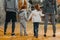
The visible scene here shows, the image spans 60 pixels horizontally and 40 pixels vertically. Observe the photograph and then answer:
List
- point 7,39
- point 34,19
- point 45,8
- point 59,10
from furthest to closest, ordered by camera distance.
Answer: point 59,10, point 45,8, point 34,19, point 7,39

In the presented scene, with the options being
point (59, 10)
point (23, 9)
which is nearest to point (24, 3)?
point (23, 9)

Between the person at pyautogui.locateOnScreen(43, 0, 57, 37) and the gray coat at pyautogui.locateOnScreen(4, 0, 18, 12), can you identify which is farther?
the person at pyautogui.locateOnScreen(43, 0, 57, 37)

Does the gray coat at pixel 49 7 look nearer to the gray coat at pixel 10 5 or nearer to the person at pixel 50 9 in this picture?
the person at pixel 50 9

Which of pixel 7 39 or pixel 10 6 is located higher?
pixel 10 6

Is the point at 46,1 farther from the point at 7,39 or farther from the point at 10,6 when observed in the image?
the point at 7,39

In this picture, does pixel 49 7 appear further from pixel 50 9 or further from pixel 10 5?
pixel 10 5

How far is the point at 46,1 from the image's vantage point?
456 inches

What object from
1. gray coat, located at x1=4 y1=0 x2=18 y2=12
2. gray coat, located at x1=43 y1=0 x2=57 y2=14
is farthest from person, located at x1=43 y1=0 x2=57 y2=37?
gray coat, located at x1=4 y1=0 x2=18 y2=12

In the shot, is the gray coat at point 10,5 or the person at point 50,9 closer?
the gray coat at point 10,5

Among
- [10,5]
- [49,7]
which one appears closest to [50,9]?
[49,7]

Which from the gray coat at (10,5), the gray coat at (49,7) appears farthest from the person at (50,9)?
the gray coat at (10,5)

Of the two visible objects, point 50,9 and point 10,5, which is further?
point 50,9

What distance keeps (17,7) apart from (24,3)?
1.18 feet

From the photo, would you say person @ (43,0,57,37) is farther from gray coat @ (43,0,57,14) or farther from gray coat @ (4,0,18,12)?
gray coat @ (4,0,18,12)
